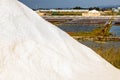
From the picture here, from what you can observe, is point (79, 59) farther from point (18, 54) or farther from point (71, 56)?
point (18, 54)

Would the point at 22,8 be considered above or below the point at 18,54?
above

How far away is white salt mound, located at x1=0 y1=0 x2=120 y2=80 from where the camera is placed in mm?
1943

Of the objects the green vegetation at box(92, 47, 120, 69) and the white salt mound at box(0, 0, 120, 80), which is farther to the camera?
Result: the green vegetation at box(92, 47, 120, 69)

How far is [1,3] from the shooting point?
2.18 meters

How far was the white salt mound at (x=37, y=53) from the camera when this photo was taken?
1943 millimetres

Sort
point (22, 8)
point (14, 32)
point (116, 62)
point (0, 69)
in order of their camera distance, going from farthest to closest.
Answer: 1. point (116, 62)
2. point (22, 8)
3. point (14, 32)
4. point (0, 69)

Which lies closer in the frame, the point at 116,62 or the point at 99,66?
the point at 99,66

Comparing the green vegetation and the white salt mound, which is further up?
the white salt mound

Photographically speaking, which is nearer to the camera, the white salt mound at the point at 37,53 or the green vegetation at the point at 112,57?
the white salt mound at the point at 37,53

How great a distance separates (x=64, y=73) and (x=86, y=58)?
1.20ft

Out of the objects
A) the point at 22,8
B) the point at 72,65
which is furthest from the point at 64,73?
the point at 22,8

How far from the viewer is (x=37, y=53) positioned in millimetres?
2041

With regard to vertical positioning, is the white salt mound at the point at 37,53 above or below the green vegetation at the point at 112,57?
above

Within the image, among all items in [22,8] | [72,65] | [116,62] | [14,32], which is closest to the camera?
[14,32]
